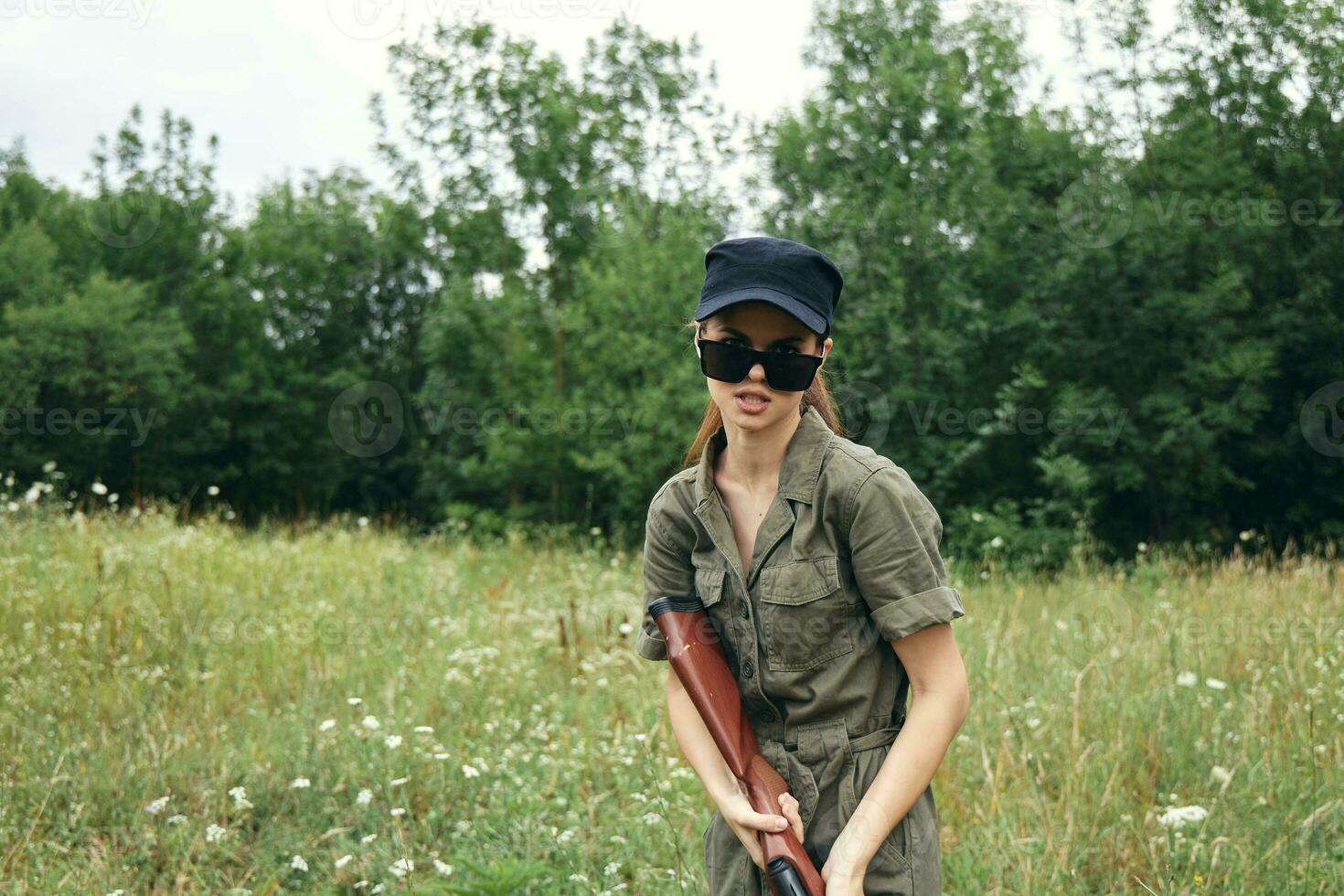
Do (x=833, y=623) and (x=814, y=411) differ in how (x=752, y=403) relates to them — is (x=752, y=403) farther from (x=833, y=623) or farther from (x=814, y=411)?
(x=833, y=623)

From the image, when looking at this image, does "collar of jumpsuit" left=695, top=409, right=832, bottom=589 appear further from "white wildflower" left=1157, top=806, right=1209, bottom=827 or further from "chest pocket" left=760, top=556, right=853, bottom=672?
"white wildflower" left=1157, top=806, right=1209, bottom=827

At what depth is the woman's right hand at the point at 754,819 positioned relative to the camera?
5.49 feet

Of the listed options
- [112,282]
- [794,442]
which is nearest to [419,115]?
[112,282]

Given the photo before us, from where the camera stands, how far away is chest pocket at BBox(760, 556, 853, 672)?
1753 mm

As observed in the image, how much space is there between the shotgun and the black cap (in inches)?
20.5

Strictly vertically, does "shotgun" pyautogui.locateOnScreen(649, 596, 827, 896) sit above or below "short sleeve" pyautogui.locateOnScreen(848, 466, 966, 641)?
below

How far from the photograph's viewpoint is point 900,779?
1.64m

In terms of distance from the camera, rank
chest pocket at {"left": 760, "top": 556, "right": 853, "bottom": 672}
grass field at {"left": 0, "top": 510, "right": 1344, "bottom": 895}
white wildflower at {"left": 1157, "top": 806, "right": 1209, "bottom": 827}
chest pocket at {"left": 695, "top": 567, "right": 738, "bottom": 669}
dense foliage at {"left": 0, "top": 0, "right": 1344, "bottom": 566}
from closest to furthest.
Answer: chest pocket at {"left": 760, "top": 556, "right": 853, "bottom": 672} → chest pocket at {"left": 695, "top": 567, "right": 738, "bottom": 669} → white wildflower at {"left": 1157, "top": 806, "right": 1209, "bottom": 827} → grass field at {"left": 0, "top": 510, "right": 1344, "bottom": 895} → dense foliage at {"left": 0, "top": 0, "right": 1344, "bottom": 566}

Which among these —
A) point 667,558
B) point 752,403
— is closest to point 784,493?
point 752,403

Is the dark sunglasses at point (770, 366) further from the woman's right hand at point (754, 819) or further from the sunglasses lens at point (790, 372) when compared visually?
the woman's right hand at point (754, 819)

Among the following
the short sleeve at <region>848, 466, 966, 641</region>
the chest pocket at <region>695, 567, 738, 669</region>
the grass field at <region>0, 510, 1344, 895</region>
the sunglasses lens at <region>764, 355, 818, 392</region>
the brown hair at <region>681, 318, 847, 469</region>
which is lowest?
the grass field at <region>0, 510, 1344, 895</region>

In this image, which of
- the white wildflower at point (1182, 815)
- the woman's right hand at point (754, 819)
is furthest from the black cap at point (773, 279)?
the white wildflower at point (1182, 815)

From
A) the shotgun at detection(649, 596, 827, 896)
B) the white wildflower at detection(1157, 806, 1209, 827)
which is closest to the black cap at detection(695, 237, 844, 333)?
the shotgun at detection(649, 596, 827, 896)

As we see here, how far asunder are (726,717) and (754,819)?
17cm
